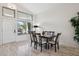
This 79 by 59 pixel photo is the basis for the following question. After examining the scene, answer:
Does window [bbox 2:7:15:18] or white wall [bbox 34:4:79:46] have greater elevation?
window [bbox 2:7:15:18]

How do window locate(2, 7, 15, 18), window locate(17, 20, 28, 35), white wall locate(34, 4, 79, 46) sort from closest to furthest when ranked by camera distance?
window locate(17, 20, 28, 35)
white wall locate(34, 4, 79, 46)
window locate(2, 7, 15, 18)

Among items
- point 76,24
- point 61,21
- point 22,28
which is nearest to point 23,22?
point 22,28

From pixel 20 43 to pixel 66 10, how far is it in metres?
2.84

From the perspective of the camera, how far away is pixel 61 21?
550 cm

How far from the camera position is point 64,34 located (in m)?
5.56

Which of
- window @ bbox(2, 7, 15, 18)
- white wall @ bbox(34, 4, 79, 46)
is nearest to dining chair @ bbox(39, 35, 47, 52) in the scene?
white wall @ bbox(34, 4, 79, 46)

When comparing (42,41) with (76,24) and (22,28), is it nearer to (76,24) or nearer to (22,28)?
(22,28)

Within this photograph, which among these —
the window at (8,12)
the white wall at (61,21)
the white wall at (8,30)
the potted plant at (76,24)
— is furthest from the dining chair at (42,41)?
the window at (8,12)

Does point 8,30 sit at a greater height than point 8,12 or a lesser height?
lesser

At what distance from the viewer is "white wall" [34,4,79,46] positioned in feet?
17.5

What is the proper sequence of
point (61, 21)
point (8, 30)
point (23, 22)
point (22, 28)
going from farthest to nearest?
point (8, 30) → point (61, 21) → point (23, 22) → point (22, 28)

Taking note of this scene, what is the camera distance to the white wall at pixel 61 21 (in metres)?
5.34

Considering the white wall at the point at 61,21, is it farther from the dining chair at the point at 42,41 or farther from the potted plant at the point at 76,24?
the dining chair at the point at 42,41

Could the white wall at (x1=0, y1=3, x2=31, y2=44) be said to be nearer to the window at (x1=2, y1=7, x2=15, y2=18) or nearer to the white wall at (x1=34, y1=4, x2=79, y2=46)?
the window at (x1=2, y1=7, x2=15, y2=18)
